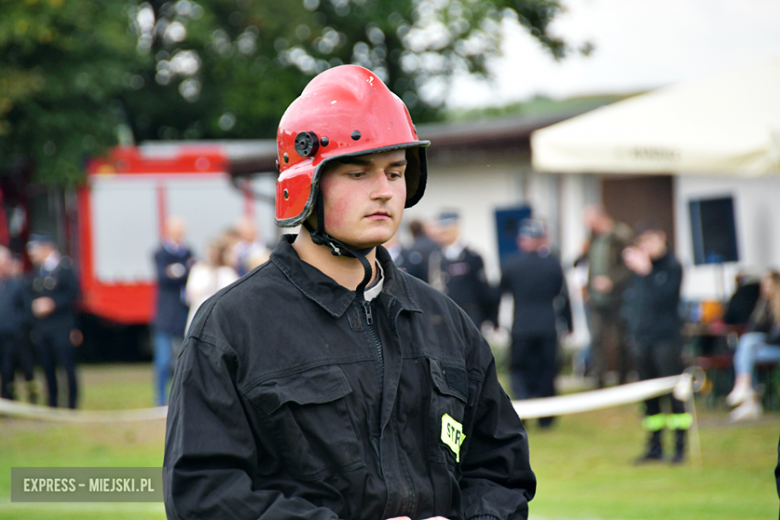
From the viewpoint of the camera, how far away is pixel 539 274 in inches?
403

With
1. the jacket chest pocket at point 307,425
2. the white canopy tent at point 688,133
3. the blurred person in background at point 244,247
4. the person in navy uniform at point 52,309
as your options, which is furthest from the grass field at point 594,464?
the jacket chest pocket at point 307,425

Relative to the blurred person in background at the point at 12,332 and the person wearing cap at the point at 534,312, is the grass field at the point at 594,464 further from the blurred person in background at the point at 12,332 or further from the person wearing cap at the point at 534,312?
the blurred person in background at the point at 12,332

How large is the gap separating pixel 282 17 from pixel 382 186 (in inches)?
890

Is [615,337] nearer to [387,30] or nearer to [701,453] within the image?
[701,453]

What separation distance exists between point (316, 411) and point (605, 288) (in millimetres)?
10324

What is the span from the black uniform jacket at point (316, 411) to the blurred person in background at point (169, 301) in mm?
9504

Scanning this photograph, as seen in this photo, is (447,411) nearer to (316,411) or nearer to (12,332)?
(316,411)

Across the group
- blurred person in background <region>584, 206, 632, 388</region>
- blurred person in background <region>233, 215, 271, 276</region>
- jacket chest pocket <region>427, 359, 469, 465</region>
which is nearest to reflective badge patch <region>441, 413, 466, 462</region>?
jacket chest pocket <region>427, 359, 469, 465</region>

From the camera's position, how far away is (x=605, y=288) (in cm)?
1209

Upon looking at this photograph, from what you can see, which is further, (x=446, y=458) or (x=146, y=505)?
(x=146, y=505)

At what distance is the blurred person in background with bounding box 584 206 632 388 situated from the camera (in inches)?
469

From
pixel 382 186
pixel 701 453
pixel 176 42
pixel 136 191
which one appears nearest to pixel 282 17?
pixel 176 42

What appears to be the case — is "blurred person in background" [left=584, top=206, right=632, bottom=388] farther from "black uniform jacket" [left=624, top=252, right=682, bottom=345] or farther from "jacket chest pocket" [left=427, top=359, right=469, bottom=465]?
"jacket chest pocket" [left=427, top=359, right=469, bottom=465]

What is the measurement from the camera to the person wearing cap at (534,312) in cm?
1022
